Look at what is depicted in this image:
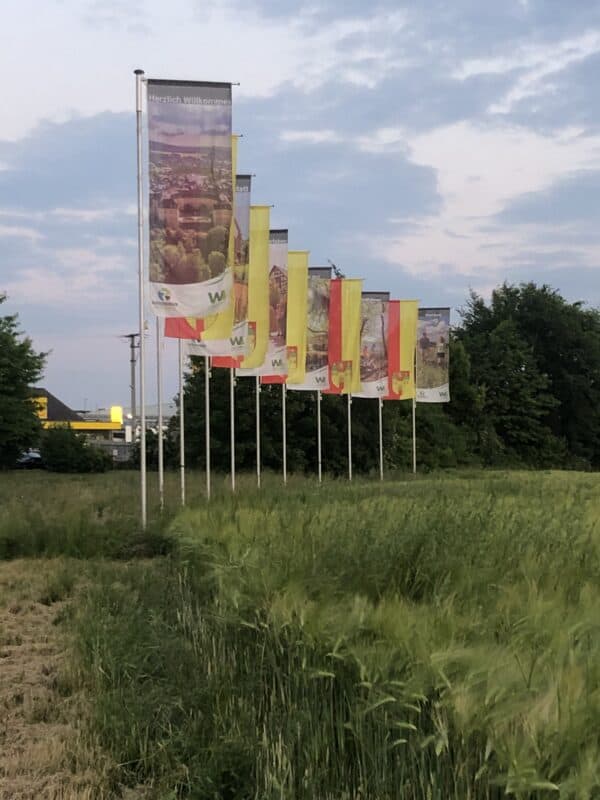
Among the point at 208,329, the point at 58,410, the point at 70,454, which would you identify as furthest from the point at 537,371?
the point at 58,410

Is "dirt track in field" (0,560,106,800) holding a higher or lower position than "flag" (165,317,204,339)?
lower

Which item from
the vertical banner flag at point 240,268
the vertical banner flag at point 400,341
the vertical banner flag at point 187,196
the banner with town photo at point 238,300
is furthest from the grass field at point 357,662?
the vertical banner flag at point 400,341

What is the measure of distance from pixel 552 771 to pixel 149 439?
43757 millimetres

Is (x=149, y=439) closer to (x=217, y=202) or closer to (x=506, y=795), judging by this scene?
(x=217, y=202)

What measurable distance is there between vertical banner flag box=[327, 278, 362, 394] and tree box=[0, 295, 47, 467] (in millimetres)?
21211

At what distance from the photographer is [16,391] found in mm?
43531

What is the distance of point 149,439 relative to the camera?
45344mm

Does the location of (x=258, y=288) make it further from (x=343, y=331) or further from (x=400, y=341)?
(x=400, y=341)

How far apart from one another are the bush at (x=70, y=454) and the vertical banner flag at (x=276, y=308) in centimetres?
2468

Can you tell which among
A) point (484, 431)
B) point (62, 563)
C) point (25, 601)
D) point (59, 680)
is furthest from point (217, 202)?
point (484, 431)

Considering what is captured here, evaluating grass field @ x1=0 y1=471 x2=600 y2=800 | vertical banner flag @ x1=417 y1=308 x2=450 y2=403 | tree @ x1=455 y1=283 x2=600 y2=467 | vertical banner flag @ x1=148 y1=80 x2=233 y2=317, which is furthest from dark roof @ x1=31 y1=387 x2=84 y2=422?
grass field @ x1=0 y1=471 x2=600 y2=800

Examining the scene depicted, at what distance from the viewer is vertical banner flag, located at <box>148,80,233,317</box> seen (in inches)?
568

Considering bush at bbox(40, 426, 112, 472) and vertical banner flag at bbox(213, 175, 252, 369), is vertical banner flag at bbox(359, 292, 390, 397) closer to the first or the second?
vertical banner flag at bbox(213, 175, 252, 369)

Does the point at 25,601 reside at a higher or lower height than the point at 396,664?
lower
